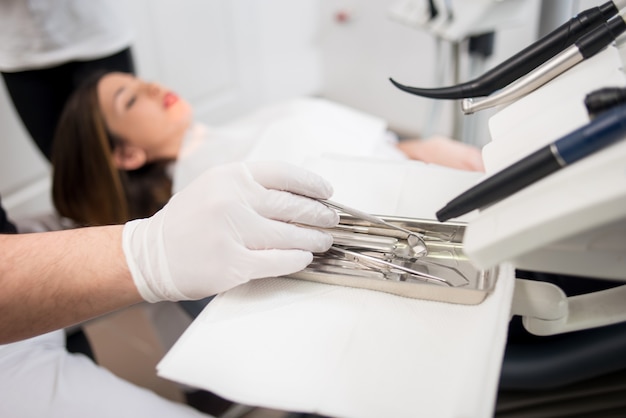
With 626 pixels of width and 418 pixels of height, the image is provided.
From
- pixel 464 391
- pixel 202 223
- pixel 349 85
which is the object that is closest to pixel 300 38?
pixel 349 85

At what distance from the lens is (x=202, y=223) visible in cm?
62

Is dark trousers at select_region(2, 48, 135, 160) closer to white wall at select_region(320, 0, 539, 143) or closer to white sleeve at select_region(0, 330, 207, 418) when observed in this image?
white sleeve at select_region(0, 330, 207, 418)

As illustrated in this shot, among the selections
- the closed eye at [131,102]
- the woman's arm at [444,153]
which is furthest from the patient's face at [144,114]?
the woman's arm at [444,153]

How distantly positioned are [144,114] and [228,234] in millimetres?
921

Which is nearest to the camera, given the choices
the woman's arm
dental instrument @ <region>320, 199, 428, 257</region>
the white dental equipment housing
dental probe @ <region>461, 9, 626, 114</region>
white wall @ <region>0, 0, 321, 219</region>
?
the white dental equipment housing

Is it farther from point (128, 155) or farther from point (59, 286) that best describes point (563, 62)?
point (128, 155)

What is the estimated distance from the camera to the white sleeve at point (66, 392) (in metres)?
0.72

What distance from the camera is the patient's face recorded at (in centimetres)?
141

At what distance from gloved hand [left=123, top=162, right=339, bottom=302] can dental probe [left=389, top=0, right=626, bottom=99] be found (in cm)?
22

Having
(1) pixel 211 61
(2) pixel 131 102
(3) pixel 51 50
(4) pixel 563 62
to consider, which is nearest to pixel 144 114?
(2) pixel 131 102

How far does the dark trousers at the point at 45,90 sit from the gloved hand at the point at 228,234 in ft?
3.40

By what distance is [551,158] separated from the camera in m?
0.43

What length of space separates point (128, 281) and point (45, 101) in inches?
42.9

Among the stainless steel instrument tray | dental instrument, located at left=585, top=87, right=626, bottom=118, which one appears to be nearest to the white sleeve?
the stainless steel instrument tray
